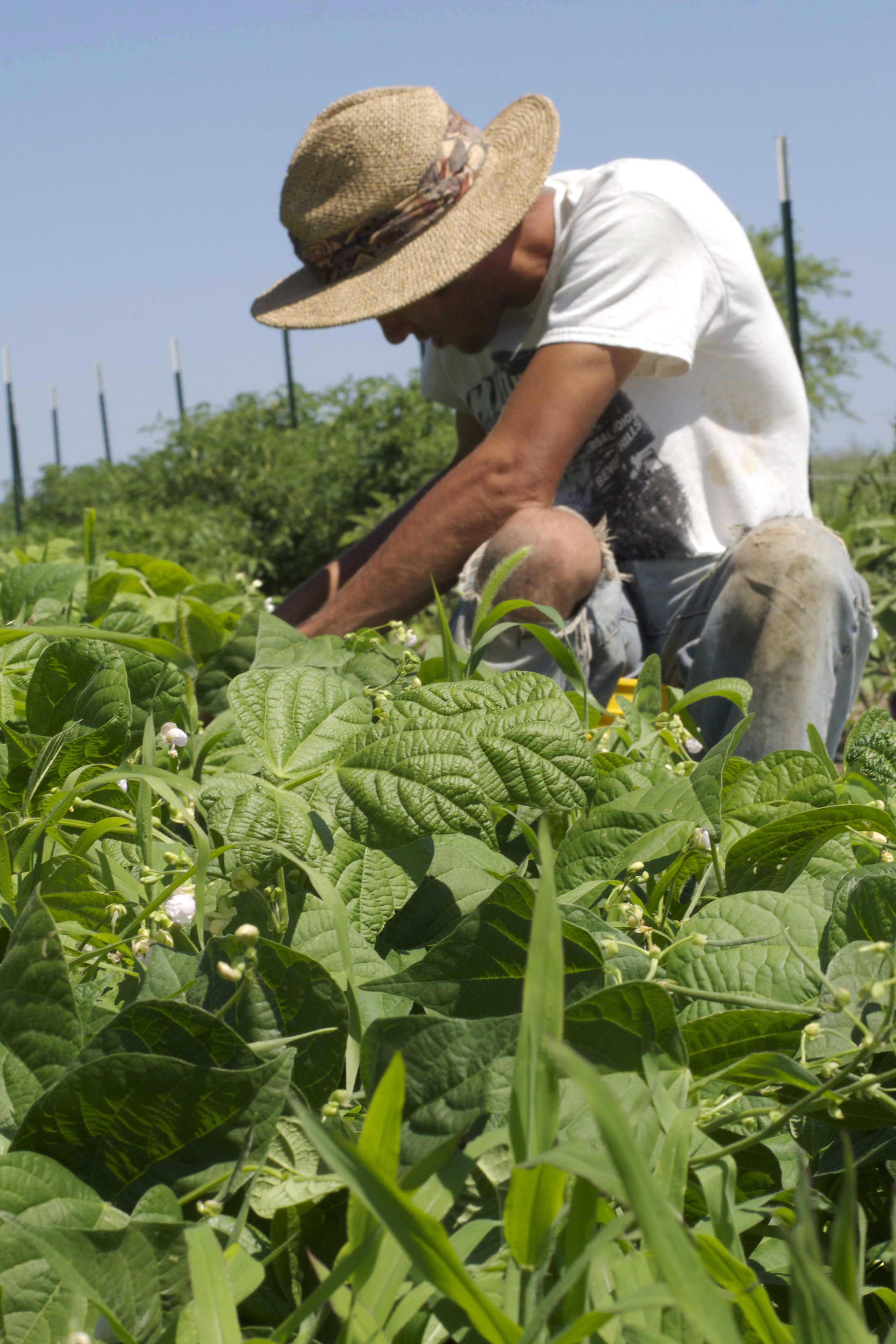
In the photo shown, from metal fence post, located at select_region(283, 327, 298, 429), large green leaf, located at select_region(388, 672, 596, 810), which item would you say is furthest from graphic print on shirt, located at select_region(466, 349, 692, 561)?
metal fence post, located at select_region(283, 327, 298, 429)

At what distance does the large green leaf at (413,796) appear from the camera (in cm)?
56

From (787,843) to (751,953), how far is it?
0.15 metres

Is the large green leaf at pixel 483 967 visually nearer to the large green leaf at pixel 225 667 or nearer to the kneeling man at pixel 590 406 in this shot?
the large green leaf at pixel 225 667

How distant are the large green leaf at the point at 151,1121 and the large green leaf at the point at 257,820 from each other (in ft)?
0.42

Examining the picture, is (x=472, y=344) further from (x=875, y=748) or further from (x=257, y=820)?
(x=257, y=820)

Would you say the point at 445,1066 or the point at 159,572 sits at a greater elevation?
the point at 445,1066

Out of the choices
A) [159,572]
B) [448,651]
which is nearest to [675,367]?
[159,572]

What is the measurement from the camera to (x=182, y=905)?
66 centimetres

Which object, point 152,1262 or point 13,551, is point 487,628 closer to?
point 152,1262

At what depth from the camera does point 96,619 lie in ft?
4.66

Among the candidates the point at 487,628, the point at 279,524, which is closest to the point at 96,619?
the point at 487,628

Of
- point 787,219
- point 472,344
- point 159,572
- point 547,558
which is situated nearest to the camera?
point 159,572

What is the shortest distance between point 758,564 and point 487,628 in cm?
133

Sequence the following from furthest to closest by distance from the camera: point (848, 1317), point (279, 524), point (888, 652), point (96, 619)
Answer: point (279, 524)
point (888, 652)
point (96, 619)
point (848, 1317)
